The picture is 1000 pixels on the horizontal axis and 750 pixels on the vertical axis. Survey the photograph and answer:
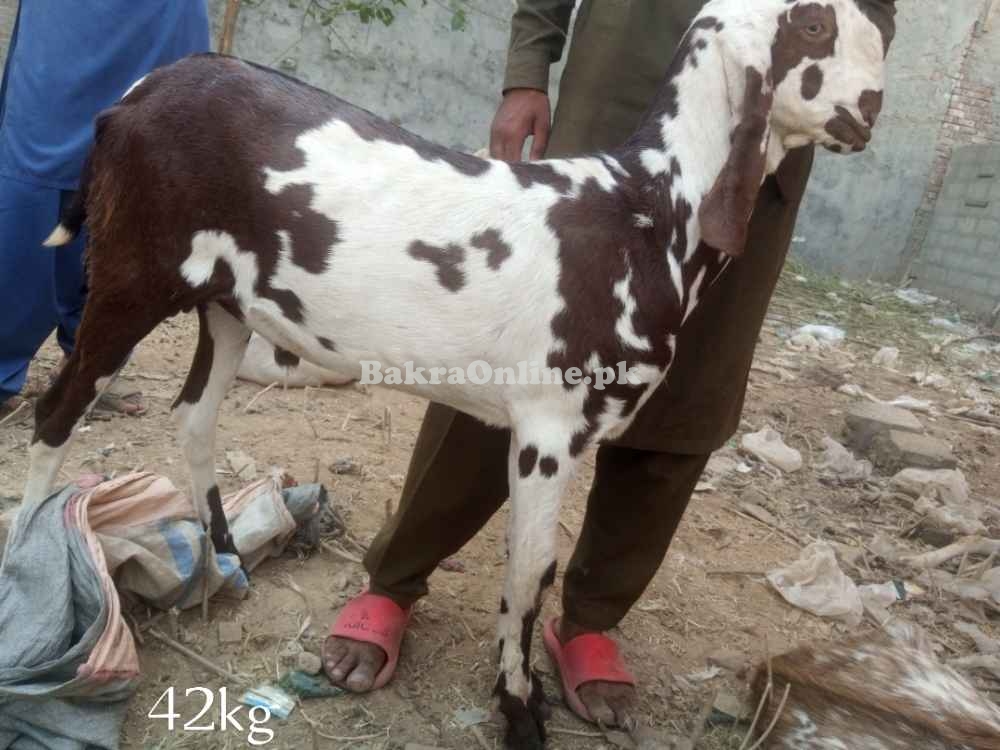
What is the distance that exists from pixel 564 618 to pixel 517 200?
4.10ft

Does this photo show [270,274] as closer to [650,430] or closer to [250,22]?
[650,430]

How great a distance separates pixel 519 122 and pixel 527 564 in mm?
1108

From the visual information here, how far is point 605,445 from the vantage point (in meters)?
2.39

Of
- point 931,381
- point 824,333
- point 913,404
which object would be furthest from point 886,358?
Result: point 913,404

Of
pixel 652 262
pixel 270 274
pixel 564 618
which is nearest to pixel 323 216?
pixel 270 274

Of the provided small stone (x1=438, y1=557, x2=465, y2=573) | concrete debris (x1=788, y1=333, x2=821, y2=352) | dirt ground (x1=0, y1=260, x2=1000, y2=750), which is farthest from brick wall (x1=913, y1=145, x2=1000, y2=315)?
small stone (x1=438, y1=557, x2=465, y2=573)

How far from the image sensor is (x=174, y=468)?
10.3ft

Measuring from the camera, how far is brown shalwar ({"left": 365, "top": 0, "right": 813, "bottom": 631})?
2125 millimetres

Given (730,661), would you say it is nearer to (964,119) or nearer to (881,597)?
(881,597)

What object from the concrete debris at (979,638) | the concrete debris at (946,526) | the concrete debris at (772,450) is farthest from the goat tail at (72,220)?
the concrete debris at (946,526)

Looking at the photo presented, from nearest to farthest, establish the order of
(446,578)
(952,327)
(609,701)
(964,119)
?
(609,701), (446,578), (952,327), (964,119)

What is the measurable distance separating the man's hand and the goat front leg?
0.79 meters

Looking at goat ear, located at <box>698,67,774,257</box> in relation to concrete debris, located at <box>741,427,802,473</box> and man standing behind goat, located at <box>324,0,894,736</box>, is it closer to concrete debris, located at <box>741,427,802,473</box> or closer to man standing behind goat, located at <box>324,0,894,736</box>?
man standing behind goat, located at <box>324,0,894,736</box>
